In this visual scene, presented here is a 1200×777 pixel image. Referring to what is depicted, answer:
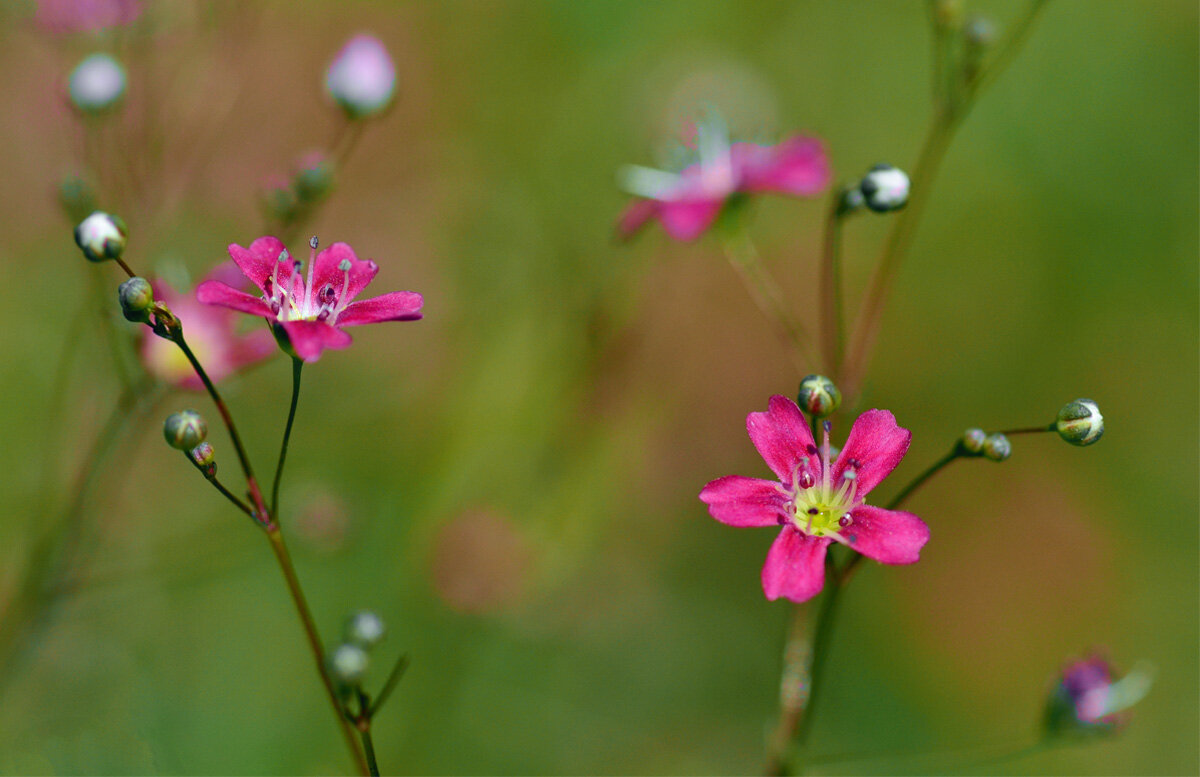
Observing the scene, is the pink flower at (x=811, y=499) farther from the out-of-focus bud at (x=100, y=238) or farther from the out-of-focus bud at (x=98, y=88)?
the out-of-focus bud at (x=98, y=88)

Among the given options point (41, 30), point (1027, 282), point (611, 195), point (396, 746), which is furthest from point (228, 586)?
point (1027, 282)

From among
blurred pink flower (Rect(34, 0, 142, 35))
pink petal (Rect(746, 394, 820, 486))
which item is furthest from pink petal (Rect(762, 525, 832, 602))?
blurred pink flower (Rect(34, 0, 142, 35))

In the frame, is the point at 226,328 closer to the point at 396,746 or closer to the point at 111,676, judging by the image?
the point at 111,676

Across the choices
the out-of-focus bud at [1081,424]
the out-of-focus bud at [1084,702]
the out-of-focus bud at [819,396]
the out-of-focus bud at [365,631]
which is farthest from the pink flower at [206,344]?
the out-of-focus bud at [1084,702]

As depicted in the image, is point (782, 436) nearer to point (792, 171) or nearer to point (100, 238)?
point (792, 171)

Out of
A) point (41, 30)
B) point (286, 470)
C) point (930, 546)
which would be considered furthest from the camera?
point (930, 546)

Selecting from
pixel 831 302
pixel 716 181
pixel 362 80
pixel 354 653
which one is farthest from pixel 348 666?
pixel 831 302
